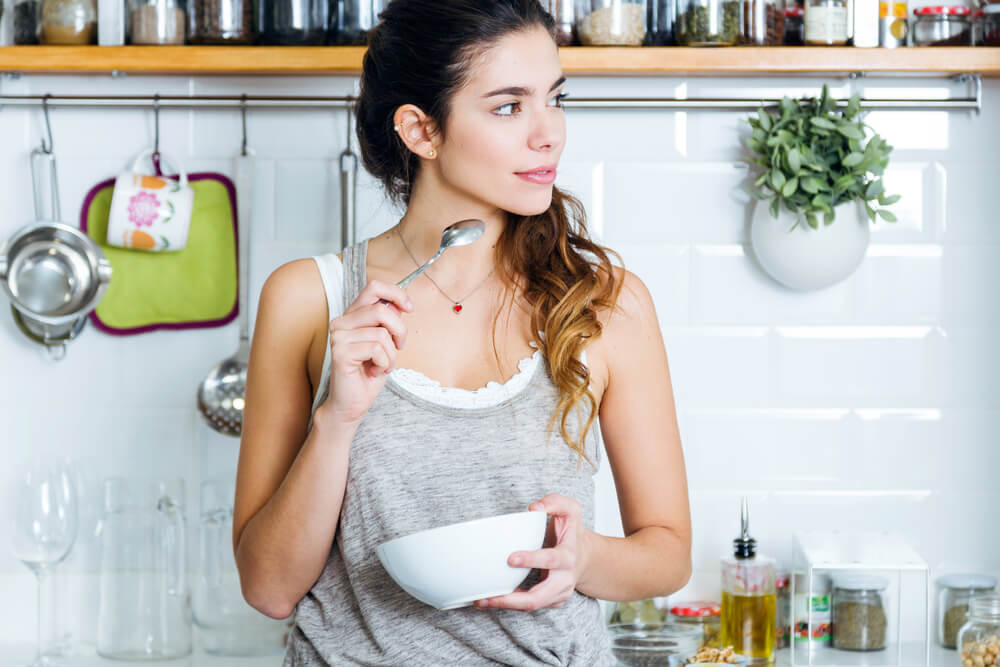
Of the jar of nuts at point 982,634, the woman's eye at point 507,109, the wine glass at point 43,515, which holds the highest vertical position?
the woman's eye at point 507,109

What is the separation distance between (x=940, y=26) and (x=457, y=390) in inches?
41.2

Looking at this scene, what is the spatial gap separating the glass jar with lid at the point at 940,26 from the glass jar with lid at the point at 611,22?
429 millimetres

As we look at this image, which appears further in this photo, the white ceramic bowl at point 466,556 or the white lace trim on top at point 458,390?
the white lace trim on top at point 458,390

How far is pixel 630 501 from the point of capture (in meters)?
1.23

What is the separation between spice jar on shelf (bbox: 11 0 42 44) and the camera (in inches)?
67.6

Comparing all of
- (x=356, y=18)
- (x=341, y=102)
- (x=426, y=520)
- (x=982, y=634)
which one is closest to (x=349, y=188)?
(x=341, y=102)

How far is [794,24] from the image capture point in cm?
172

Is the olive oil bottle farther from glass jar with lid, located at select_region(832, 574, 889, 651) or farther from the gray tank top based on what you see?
the gray tank top

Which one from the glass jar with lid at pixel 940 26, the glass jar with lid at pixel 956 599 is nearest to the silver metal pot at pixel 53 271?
the glass jar with lid at pixel 940 26

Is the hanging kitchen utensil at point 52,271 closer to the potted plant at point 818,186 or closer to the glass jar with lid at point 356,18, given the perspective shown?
the glass jar with lid at point 356,18

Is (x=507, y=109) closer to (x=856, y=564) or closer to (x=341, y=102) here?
(x=341, y=102)

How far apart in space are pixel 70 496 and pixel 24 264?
383mm

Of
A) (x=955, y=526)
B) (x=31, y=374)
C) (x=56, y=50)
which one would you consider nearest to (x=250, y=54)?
(x=56, y=50)

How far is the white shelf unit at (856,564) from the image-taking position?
1616mm
